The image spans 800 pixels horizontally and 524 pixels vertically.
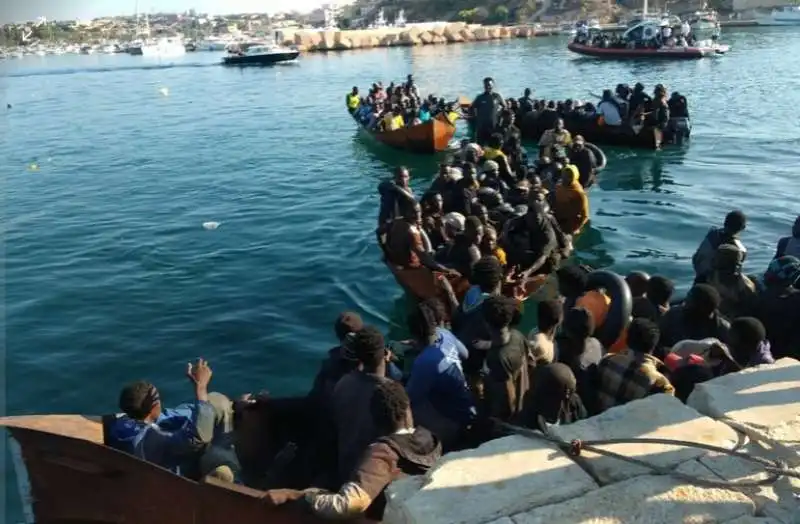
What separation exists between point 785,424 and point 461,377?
2.18m

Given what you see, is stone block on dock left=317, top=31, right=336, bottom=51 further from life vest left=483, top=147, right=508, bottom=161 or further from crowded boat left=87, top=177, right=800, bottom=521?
crowded boat left=87, top=177, right=800, bottom=521

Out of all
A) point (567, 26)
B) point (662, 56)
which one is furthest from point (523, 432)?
point (567, 26)

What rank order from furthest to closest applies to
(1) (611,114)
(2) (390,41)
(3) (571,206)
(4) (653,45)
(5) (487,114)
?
1. (2) (390,41)
2. (4) (653,45)
3. (1) (611,114)
4. (5) (487,114)
5. (3) (571,206)

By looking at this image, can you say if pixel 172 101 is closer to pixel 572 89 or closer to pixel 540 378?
pixel 572 89

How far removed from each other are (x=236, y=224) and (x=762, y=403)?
14.5 m

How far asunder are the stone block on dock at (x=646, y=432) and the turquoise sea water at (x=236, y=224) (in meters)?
5.86

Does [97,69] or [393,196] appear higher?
[97,69]

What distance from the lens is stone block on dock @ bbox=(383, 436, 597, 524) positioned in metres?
3.98

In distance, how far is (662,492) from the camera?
4129 mm

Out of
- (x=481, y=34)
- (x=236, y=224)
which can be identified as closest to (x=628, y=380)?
(x=236, y=224)

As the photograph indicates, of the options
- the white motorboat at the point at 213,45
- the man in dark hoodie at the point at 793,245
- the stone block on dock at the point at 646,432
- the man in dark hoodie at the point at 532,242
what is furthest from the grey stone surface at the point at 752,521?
the white motorboat at the point at 213,45

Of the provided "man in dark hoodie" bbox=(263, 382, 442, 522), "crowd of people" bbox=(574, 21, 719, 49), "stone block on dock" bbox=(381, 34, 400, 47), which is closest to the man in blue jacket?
"man in dark hoodie" bbox=(263, 382, 442, 522)

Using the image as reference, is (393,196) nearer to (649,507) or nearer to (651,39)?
(649,507)

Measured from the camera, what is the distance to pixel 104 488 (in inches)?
213
